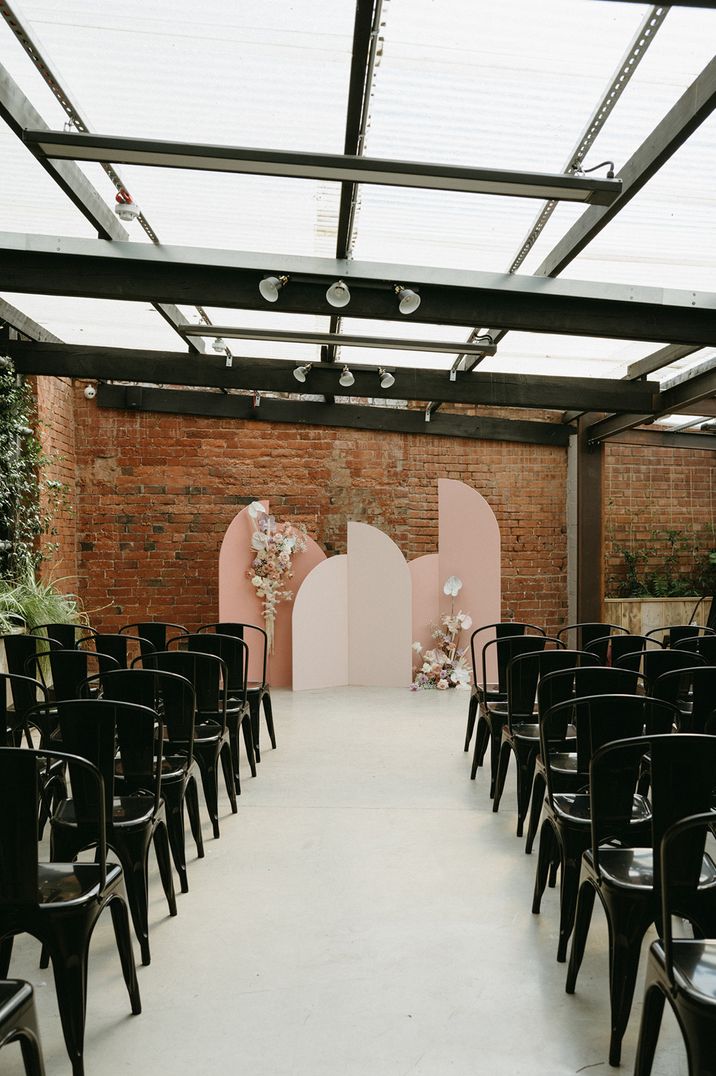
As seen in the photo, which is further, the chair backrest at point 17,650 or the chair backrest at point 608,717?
the chair backrest at point 17,650

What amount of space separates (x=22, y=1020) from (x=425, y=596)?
660 centimetres

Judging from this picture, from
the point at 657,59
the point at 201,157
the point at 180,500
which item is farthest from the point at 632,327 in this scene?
the point at 180,500

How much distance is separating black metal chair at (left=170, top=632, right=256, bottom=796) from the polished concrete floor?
408mm

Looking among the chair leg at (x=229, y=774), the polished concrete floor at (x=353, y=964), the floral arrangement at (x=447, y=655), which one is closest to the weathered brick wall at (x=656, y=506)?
A: the floral arrangement at (x=447, y=655)

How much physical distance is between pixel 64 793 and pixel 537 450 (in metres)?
6.72

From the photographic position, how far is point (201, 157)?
320cm

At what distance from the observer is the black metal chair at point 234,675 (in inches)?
179

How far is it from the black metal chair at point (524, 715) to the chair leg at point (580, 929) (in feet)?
4.52

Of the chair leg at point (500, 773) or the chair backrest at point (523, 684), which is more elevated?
the chair backrest at point (523, 684)

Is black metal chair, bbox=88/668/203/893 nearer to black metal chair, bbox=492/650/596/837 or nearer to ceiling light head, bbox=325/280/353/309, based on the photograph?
black metal chair, bbox=492/650/596/837

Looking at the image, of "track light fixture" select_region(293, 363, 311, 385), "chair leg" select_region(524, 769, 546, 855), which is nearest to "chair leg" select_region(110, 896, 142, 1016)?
"chair leg" select_region(524, 769, 546, 855)

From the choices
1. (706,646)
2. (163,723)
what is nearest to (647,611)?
(706,646)

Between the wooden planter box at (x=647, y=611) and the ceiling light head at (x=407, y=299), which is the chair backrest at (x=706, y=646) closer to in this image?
the ceiling light head at (x=407, y=299)

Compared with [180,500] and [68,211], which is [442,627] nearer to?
[180,500]
